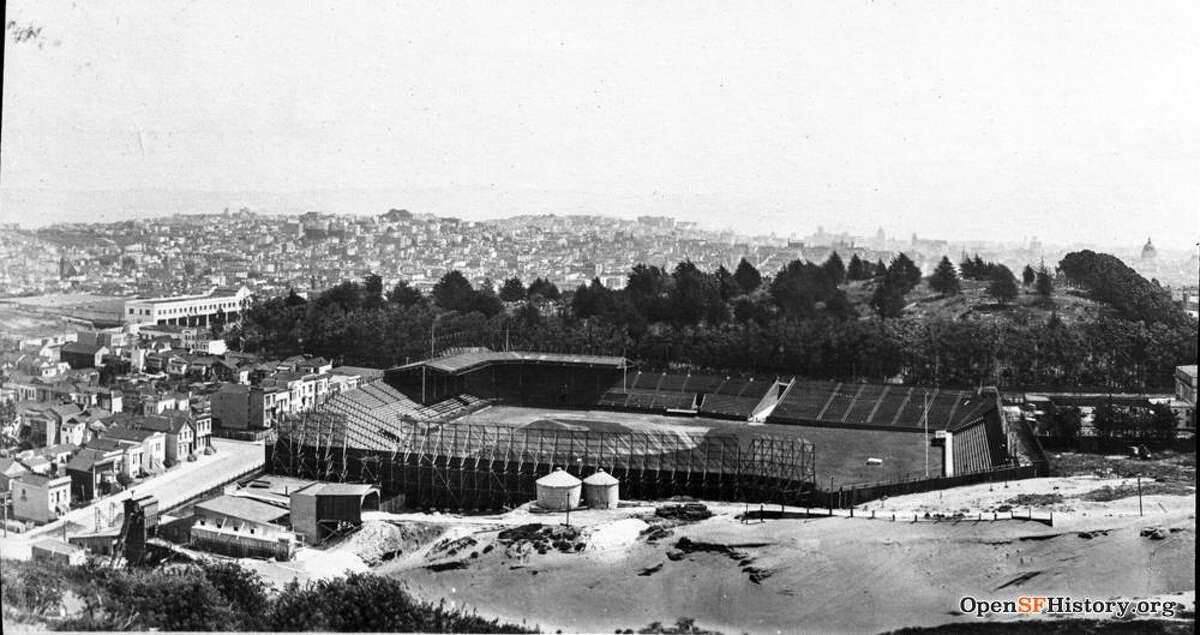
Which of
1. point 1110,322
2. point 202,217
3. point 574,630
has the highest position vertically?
point 202,217

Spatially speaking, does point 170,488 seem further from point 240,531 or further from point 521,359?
point 521,359

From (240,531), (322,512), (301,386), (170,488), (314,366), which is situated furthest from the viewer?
(314,366)

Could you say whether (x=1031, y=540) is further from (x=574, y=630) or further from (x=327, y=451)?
(x=327, y=451)

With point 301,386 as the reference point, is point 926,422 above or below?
below

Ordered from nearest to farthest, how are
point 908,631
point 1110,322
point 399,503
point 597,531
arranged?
point 908,631 → point 597,531 → point 399,503 → point 1110,322

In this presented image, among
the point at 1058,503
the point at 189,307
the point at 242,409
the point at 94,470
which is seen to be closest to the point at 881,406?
the point at 1058,503

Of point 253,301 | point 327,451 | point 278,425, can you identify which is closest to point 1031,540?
point 327,451

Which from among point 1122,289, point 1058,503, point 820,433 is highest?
point 1122,289
